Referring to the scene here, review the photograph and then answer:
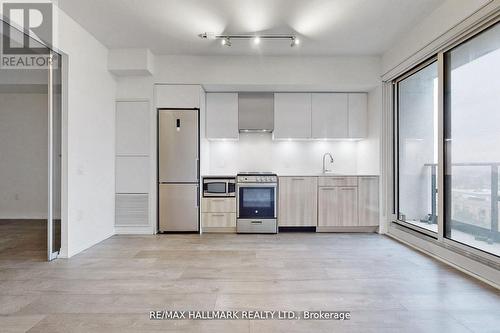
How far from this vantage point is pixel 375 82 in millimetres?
4703

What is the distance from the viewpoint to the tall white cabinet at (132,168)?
4656 mm

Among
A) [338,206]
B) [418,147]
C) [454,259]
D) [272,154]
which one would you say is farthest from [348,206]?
[454,259]

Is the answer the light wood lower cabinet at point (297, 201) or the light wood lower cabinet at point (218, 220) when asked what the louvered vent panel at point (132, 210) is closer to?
the light wood lower cabinet at point (218, 220)

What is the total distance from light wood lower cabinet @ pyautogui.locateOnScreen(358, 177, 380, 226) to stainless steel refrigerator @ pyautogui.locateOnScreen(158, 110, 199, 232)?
2643mm

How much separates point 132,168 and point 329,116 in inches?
133

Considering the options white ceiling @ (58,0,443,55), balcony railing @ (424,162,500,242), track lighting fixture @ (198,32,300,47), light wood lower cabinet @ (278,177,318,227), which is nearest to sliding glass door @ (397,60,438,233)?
balcony railing @ (424,162,500,242)

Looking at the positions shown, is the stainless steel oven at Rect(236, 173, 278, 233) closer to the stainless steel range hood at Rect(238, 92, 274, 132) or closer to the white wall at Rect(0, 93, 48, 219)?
the stainless steel range hood at Rect(238, 92, 274, 132)

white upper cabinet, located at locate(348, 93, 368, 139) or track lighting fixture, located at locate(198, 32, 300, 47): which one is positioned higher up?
track lighting fixture, located at locate(198, 32, 300, 47)

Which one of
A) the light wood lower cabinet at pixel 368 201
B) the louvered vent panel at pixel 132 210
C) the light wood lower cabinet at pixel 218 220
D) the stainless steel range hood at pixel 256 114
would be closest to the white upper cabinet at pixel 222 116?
the stainless steel range hood at pixel 256 114

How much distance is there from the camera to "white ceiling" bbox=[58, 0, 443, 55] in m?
3.21

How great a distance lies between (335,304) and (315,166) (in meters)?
3.40

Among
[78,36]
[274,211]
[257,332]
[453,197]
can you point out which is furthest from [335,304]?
[78,36]

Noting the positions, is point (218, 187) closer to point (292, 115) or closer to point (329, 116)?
point (292, 115)

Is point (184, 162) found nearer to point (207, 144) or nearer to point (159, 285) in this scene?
point (207, 144)
